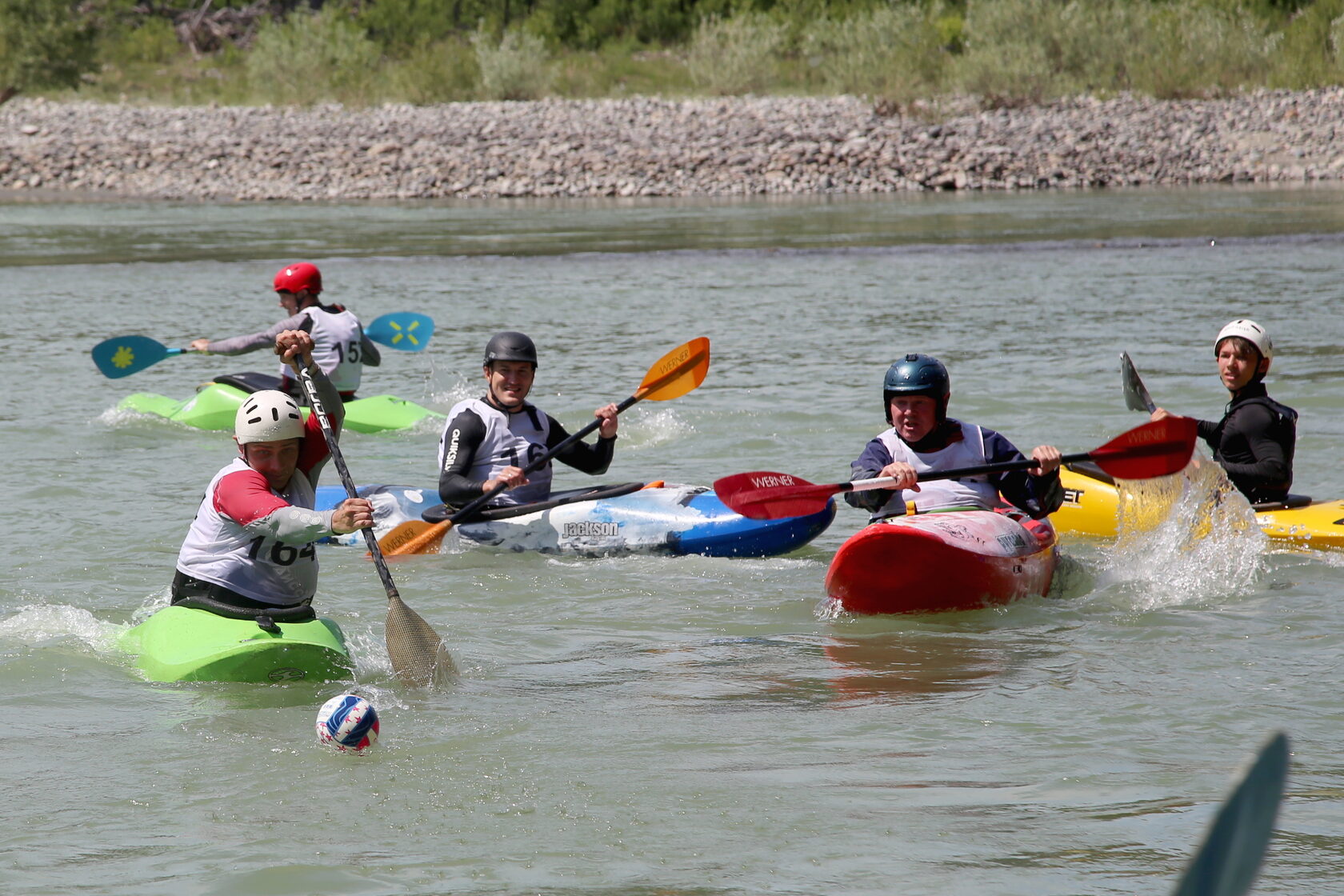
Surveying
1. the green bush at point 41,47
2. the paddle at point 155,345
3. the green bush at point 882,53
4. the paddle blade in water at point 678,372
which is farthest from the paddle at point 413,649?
the green bush at point 41,47

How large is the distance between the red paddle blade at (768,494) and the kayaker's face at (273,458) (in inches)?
74.2

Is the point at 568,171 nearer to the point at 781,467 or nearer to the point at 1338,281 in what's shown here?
the point at 1338,281

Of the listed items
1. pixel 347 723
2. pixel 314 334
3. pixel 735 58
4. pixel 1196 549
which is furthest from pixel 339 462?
pixel 735 58

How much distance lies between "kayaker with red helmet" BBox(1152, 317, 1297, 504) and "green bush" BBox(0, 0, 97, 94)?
39.7 metres

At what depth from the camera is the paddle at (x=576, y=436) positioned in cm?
736

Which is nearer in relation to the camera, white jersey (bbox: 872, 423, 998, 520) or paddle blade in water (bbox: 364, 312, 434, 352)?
white jersey (bbox: 872, 423, 998, 520)

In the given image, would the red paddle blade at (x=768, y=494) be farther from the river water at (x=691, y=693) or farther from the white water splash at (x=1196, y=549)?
the white water splash at (x=1196, y=549)

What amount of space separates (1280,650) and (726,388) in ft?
22.4

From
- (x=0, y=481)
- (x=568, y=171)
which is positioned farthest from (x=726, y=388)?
(x=568, y=171)

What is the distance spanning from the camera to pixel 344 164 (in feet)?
104

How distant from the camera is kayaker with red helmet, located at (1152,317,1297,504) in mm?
6879

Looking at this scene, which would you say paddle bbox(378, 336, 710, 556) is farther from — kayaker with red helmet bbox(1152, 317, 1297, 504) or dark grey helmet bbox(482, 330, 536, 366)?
kayaker with red helmet bbox(1152, 317, 1297, 504)

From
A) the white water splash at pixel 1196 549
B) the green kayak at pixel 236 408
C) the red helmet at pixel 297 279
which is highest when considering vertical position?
the red helmet at pixel 297 279

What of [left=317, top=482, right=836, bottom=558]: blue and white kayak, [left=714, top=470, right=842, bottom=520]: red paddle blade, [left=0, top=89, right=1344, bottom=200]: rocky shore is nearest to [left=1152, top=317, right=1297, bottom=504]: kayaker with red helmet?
[left=714, top=470, right=842, bottom=520]: red paddle blade
